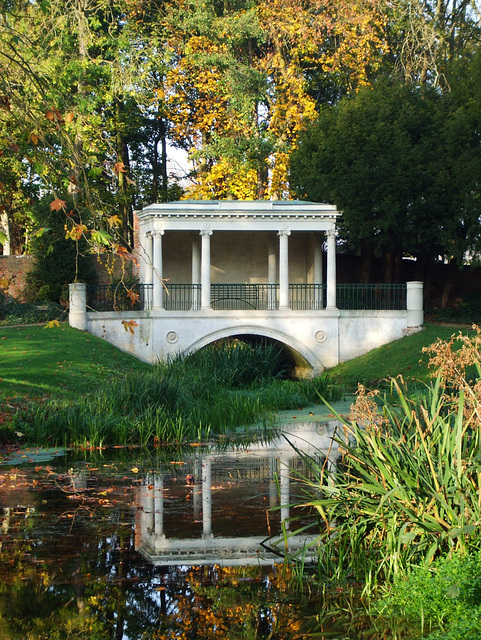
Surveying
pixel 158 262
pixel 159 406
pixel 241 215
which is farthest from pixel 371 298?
pixel 159 406

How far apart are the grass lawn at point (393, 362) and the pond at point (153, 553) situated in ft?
42.4

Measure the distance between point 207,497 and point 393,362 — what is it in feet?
55.7

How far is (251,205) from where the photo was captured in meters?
28.9

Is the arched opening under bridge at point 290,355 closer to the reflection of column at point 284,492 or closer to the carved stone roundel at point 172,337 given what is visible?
the carved stone roundel at point 172,337

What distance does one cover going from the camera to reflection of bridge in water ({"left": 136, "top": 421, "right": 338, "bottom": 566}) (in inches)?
306

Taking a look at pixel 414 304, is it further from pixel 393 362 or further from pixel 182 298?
pixel 182 298

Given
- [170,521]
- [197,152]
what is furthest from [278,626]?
[197,152]

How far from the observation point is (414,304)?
1145 inches

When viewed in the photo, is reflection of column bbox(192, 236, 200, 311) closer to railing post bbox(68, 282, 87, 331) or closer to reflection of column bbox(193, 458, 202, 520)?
railing post bbox(68, 282, 87, 331)

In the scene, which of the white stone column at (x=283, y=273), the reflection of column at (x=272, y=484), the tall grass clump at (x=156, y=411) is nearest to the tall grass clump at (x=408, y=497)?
the reflection of column at (x=272, y=484)

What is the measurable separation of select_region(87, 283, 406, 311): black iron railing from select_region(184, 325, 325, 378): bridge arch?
4.15ft

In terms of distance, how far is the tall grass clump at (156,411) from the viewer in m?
14.0

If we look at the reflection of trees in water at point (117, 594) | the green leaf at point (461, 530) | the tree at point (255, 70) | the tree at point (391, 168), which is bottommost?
the reflection of trees in water at point (117, 594)

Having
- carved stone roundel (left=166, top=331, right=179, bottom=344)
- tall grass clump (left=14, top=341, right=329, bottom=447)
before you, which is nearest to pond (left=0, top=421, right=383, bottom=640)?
tall grass clump (left=14, top=341, right=329, bottom=447)
